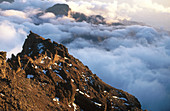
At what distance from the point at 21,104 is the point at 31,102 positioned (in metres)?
5.61

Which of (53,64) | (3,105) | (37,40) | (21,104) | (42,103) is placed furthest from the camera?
(37,40)

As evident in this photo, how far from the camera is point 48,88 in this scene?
5284 cm

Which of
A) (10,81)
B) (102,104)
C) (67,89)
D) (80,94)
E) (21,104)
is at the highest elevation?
(10,81)

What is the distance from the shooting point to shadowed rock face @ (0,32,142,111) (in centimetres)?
3672

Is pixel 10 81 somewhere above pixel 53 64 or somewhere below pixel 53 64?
above

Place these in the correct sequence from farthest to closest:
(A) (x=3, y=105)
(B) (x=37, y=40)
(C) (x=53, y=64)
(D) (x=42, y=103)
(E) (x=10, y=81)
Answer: (B) (x=37, y=40) → (C) (x=53, y=64) → (D) (x=42, y=103) → (E) (x=10, y=81) → (A) (x=3, y=105)

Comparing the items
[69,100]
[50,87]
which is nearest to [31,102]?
[50,87]

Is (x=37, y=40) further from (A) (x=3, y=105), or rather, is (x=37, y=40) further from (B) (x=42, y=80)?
(A) (x=3, y=105)

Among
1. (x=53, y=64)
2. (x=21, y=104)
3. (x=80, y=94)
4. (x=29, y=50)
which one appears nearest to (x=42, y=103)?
(x=21, y=104)

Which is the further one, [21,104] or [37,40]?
[37,40]

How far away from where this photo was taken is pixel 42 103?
42.3 metres

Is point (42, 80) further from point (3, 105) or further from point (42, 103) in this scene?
point (3, 105)

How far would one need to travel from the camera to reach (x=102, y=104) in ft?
211

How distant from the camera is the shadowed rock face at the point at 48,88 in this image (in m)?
36.7
